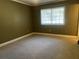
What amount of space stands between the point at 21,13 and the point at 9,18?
1110mm

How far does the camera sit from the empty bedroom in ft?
11.7

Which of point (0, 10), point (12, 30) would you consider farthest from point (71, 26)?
point (0, 10)

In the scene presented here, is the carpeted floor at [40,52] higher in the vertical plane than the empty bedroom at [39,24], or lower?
lower

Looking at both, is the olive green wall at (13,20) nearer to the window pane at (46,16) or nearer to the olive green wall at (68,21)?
the window pane at (46,16)

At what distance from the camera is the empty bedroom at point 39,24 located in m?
3.56

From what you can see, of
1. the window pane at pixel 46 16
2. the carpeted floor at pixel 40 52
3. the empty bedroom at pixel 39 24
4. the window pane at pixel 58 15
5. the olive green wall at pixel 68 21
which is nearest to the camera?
the carpeted floor at pixel 40 52

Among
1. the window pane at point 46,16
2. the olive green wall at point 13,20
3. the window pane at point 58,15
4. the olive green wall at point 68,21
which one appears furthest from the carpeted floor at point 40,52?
the window pane at point 46,16

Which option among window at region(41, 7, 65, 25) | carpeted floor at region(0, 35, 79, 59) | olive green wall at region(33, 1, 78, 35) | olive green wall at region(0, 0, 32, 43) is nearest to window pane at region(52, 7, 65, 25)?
window at region(41, 7, 65, 25)

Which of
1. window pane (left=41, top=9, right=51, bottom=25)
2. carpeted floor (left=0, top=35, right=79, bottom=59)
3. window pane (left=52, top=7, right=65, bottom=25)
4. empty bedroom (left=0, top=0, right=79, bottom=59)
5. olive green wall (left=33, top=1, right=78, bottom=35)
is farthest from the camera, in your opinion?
window pane (left=41, top=9, right=51, bottom=25)

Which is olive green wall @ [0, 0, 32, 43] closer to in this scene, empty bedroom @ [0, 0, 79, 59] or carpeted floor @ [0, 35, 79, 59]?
empty bedroom @ [0, 0, 79, 59]

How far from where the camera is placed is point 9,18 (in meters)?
3.91

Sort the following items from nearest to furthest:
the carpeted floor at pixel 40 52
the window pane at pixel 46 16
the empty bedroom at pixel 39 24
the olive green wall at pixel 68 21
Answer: the carpeted floor at pixel 40 52
the empty bedroom at pixel 39 24
the olive green wall at pixel 68 21
the window pane at pixel 46 16

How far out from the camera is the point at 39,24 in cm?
598

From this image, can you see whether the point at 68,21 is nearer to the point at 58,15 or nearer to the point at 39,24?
the point at 58,15
